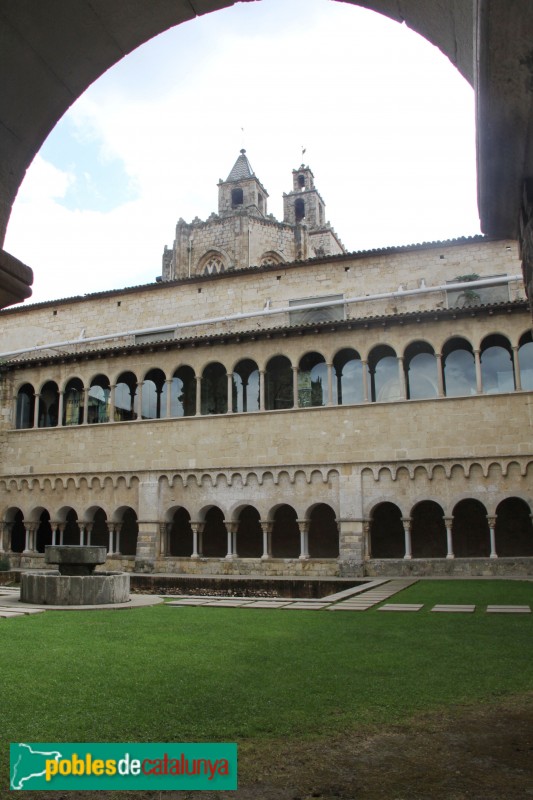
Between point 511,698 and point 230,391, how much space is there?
727 inches

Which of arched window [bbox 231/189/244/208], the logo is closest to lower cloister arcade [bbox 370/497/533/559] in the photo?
the logo

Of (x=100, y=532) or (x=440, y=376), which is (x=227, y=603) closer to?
(x=440, y=376)

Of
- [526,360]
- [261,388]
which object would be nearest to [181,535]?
[261,388]

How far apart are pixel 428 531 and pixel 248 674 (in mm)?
17015

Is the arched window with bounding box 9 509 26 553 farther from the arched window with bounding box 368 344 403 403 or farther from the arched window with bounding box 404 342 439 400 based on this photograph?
the arched window with bounding box 404 342 439 400

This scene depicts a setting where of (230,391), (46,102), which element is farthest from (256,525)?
(46,102)

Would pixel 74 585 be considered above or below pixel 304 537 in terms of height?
below

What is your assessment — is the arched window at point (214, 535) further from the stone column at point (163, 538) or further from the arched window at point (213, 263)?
the arched window at point (213, 263)

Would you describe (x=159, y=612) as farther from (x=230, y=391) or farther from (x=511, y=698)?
(x=230, y=391)

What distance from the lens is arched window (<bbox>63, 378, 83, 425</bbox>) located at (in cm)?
2647

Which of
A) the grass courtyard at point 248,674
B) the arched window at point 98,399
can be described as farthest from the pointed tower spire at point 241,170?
the grass courtyard at point 248,674

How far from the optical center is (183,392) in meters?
25.0

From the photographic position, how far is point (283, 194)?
5850 cm

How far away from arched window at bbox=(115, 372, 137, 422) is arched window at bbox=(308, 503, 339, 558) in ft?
24.5
